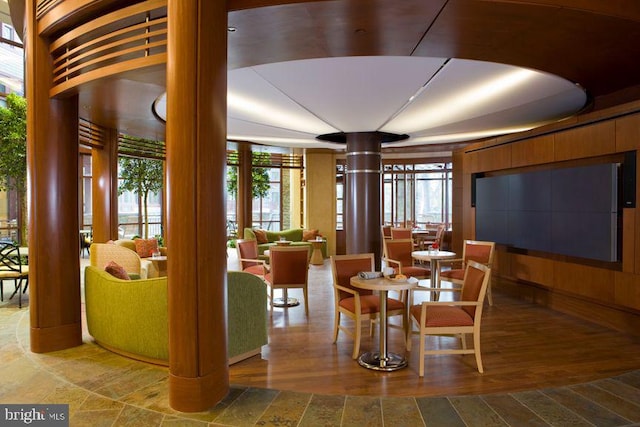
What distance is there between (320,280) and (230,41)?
17.7 ft

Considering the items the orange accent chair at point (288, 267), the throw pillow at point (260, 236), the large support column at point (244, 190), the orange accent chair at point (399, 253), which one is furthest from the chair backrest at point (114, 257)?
the large support column at point (244, 190)

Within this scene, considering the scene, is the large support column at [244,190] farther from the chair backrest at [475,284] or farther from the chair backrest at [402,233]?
the chair backrest at [475,284]

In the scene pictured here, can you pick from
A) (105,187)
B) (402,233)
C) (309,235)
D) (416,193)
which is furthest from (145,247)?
(416,193)

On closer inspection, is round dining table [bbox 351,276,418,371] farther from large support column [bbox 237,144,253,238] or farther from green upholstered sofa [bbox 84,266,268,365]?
large support column [bbox 237,144,253,238]

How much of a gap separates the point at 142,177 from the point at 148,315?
9.90m

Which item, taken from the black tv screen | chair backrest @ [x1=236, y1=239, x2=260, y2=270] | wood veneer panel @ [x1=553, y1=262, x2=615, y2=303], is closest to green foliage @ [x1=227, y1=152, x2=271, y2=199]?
chair backrest @ [x1=236, y1=239, x2=260, y2=270]

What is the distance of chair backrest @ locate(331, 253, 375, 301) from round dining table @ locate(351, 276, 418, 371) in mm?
458

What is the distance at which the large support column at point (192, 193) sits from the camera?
2773mm

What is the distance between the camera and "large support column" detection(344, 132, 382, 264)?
24.4 feet

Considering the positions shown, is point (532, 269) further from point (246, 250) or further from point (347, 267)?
point (246, 250)

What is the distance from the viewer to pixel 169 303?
9.40 feet

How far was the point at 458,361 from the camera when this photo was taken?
12.6 ft

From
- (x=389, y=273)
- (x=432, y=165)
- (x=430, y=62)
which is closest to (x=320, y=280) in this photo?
(x=389, y=273)

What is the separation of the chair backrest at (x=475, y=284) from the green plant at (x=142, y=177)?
10380 mm
